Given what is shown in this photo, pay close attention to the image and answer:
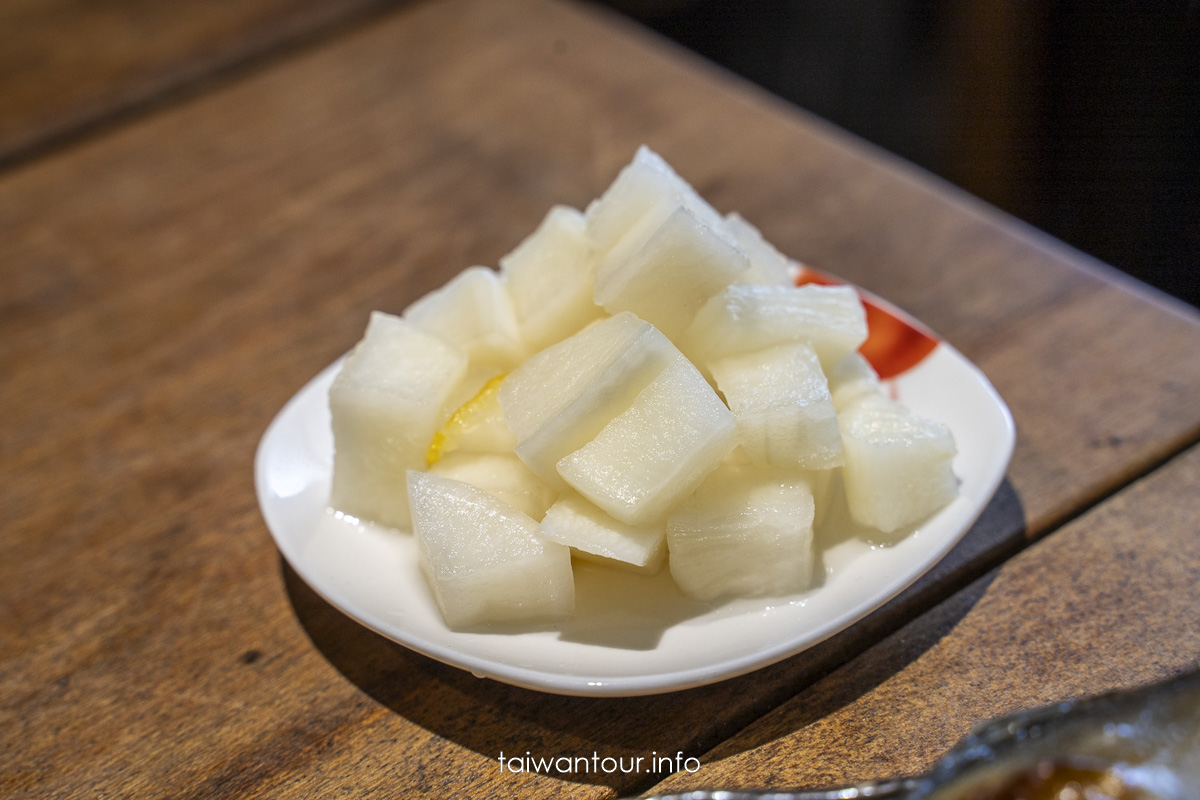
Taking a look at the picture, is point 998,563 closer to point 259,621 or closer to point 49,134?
Answer: point 259,621

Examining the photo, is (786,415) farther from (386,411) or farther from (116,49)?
(116,49)

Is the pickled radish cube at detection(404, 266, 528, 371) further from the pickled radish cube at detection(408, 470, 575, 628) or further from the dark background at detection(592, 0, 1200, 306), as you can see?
the dark background at detection(592, 0, 1200, 306)

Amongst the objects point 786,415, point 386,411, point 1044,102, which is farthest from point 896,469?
point 1044,102

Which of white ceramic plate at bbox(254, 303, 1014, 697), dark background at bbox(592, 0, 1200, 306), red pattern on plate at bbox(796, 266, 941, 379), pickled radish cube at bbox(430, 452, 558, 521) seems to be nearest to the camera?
white ceramic plate at bbox(254, 303, 1014, 697)

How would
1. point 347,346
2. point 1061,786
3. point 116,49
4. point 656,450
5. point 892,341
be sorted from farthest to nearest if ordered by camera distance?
1. point 116,49
2. point 347,346
3. point 892,341
4. point 656,450
5. point 1061,786

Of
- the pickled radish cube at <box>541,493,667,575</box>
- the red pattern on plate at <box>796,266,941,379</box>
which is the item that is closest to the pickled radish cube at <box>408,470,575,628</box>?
the pickled radish cube at <box>541,493,667,575</box>
